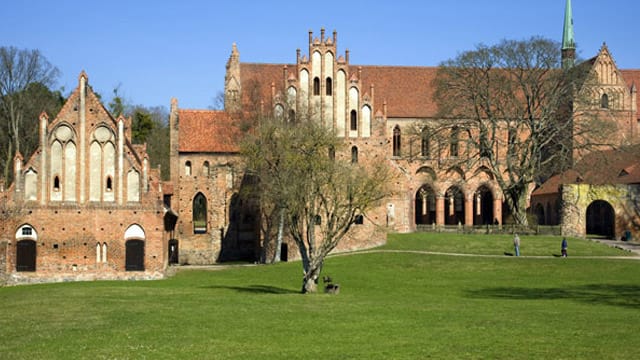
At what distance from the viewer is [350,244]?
53406 millimetres

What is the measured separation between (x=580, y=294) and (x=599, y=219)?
122 feet

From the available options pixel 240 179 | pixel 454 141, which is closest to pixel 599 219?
pixel 454 141

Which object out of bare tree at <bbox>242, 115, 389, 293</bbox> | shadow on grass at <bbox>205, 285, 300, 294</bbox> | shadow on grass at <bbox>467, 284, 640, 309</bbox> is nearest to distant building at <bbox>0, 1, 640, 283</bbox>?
bare tree at <bbox>242, 115, 389, 293</bbox>

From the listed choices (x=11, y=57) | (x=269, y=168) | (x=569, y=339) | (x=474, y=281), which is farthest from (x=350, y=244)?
(x=569, y=339)

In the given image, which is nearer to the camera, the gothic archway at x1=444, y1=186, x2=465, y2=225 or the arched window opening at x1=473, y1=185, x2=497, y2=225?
the arched window opening at x1=473, y1=185, x2=497, y2=225

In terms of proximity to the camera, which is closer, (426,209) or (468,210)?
(468,210)

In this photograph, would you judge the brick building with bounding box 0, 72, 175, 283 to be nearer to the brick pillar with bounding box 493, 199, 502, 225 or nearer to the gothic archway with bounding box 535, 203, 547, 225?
the brick pillar with bounding box 493, 199, 502, 225

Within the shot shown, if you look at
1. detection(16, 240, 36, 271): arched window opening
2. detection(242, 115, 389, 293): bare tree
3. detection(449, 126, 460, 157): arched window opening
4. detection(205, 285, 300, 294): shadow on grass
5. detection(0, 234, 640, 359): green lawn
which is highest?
detection(449, 126, 460, 157): arched window opening

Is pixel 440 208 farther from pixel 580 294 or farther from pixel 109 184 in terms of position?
pixel 580 294

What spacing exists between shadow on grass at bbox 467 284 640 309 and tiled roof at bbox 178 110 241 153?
27256mm

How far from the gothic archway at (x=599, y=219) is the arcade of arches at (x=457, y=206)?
7750mm

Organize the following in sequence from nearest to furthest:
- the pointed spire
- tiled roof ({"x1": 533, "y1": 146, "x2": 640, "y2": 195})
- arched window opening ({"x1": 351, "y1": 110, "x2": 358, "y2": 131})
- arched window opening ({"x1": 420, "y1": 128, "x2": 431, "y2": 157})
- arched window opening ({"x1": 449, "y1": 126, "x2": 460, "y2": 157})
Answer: arched window opening ({"x1": 351, "y1": 110, "x2": 358, "y2": 131}) < tiled roof ({"x1": 533, "y1": 146, "x2": 640, "y2": 195}) < arched window opening ({"x1": 449, "y1": 126, "x2": 460, "y2": 157}) < arched window opening ({"x1": 420, "y1": 128, "x2": 431, "y2": 157}) < the pointed spire

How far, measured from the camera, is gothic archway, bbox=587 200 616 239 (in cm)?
6594

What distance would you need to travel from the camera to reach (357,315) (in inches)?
984
